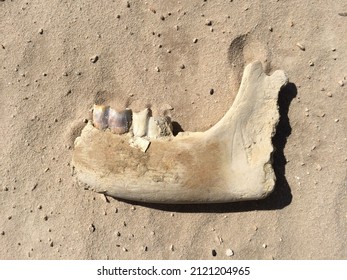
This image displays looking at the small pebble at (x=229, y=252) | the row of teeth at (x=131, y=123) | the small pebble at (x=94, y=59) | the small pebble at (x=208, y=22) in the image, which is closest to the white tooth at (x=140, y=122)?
the row of teeth at (x=131, y=123)

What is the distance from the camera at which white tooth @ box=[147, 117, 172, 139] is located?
257 cm

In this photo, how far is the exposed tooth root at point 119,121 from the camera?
102 inches

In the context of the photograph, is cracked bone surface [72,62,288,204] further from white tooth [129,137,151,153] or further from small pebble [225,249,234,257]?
small pebble [225,249,234,257]

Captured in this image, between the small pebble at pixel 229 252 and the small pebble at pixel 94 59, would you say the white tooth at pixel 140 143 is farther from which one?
the small pebble at pixel 229 252

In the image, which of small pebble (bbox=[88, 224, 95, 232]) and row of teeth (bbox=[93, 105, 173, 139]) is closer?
row of teeth (bbox=[93, 105, 173, 139])

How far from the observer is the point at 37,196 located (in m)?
2.89

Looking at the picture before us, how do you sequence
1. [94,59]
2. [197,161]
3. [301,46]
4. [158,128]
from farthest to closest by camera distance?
[94,59] → [301,46] → [158,128] → [197,161]

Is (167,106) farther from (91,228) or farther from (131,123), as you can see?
(91,228)

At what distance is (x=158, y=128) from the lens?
2576 millimetres

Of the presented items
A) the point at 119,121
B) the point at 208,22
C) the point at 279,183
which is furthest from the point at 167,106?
the point at 279,183

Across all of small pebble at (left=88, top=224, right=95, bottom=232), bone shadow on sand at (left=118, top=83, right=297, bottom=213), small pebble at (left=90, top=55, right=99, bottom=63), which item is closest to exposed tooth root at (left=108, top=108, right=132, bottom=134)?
small pebble at (left=90, top=55, right=99, bottom=63)

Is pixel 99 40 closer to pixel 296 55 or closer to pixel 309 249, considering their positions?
pixel 296 55

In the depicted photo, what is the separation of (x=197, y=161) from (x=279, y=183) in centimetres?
64

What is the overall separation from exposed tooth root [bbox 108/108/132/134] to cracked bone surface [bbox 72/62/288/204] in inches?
2.1
